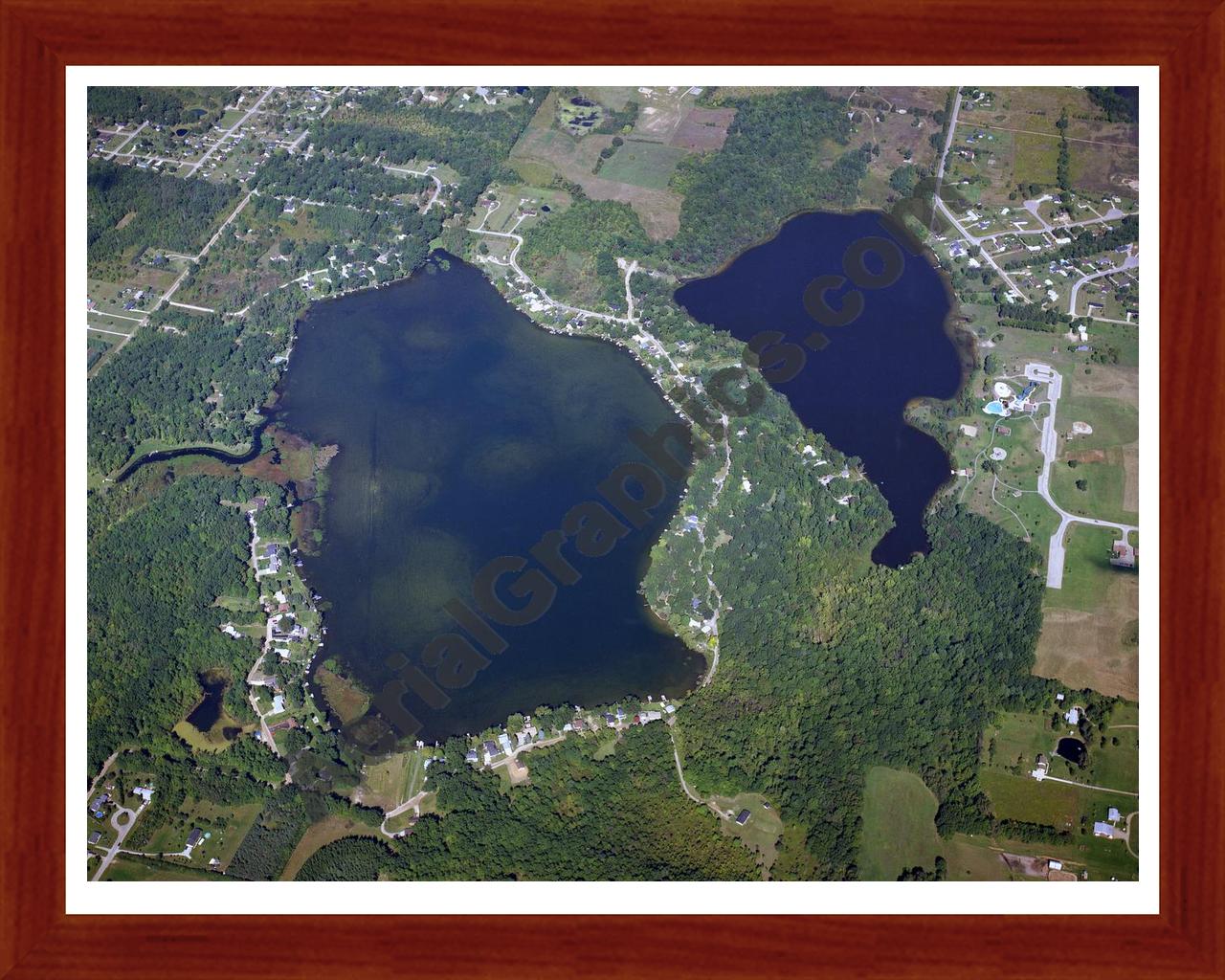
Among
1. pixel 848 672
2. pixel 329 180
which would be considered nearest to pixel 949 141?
pixel 329 180

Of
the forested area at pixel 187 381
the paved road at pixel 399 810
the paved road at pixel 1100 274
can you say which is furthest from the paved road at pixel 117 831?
the paved road at pixel 1100 274

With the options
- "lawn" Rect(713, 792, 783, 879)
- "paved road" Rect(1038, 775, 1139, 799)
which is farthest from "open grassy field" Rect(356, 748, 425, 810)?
"paved road" Rect(1038, 775, 1139, 799)

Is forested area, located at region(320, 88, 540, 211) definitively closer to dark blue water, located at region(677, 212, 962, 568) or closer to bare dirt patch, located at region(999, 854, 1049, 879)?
dark blue water, located at region(677, 212, 962, 568)

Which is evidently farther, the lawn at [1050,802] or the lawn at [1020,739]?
the lawn at [1020,739]

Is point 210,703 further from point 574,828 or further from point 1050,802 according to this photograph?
point 1050,802

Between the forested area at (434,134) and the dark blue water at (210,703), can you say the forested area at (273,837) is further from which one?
the forested area at (434,134)

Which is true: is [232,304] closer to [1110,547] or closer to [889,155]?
[889,155]

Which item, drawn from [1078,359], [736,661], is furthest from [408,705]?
[1078,359]
